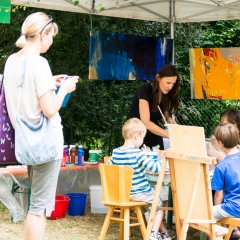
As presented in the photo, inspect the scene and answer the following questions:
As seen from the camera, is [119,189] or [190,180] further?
[119,189]

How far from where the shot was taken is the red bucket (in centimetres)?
520

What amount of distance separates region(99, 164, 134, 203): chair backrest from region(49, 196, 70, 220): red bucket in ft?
4.92

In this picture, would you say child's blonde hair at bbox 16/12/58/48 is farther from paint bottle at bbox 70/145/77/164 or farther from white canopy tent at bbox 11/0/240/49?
white canopy tent at bbox 11/0/240/49

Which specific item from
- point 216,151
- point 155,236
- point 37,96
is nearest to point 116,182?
point 155,236

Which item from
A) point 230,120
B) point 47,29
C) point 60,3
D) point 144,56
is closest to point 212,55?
point 144,56

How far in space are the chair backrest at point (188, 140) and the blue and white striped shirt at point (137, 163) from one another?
520mm

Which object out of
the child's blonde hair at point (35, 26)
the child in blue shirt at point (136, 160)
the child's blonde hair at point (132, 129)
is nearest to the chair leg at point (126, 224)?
the child in blue shirt at point (136, 160)

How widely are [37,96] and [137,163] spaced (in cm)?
125

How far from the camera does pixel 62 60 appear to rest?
7984 millimetres

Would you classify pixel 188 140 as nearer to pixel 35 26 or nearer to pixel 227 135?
pixel 227 135

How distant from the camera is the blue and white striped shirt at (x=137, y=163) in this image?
3.67 metres

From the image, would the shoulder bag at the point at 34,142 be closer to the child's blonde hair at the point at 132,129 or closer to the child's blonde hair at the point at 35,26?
the child's blonde hair at the point at 35,26

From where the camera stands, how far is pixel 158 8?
665 cm

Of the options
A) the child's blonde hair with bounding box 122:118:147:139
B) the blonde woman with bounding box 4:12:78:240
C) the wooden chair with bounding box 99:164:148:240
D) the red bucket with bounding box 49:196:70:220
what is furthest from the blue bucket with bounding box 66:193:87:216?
the blonde woman with bounding box 4:12:78:240
